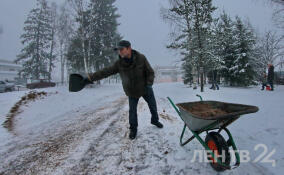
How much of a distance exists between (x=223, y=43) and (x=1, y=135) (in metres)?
18.0

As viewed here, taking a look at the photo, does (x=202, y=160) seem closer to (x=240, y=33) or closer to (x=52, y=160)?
(x=52, y=160)

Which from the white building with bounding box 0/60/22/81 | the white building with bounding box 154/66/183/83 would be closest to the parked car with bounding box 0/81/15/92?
the white building with bounding box 0/60/22/81

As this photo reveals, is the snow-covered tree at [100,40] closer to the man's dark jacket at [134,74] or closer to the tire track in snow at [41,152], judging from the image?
the tire track in snow at [41,152]

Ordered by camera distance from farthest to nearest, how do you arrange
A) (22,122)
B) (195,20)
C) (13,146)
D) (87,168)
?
(195,20)
(22,122)
(13,146)
(87,168)

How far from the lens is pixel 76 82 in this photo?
2732mm

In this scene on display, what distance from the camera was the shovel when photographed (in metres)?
2.69

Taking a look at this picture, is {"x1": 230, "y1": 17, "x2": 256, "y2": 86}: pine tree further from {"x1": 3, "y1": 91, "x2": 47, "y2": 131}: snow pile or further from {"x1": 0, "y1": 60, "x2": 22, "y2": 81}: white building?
{"x1": 0, "y1": 60, "x2": 22, "y2": 81}: white building

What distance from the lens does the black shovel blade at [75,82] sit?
8.82 ft

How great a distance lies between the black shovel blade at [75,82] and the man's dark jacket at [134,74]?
8.7 inches

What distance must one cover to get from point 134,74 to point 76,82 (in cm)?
114

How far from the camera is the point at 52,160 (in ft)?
7.90

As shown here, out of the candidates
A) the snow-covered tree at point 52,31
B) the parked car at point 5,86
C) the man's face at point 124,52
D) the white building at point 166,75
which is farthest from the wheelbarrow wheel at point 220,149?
the white building at point 166,75

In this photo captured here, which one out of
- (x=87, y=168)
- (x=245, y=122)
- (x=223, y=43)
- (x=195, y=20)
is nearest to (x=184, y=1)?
(x=195, y=20)

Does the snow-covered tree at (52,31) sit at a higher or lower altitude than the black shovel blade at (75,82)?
higher
